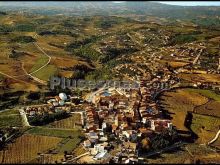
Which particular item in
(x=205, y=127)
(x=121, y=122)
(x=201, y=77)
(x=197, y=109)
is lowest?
(x=205, y=127)

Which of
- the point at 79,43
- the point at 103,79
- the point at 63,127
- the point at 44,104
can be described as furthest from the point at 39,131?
the point at 79,43

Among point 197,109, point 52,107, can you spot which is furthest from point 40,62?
point 197,109

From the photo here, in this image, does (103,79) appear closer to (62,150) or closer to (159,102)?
(159,102)

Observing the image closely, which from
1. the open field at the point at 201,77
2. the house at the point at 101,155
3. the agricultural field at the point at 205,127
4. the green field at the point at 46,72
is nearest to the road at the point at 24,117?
the house at the point at 101,155

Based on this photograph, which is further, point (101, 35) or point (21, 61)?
point (101, 35)

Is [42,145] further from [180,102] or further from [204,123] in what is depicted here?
[180,102]

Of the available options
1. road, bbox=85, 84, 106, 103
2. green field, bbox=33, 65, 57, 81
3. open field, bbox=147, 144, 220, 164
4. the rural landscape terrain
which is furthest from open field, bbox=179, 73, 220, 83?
open field, bbox=147, 144, 220, 164
